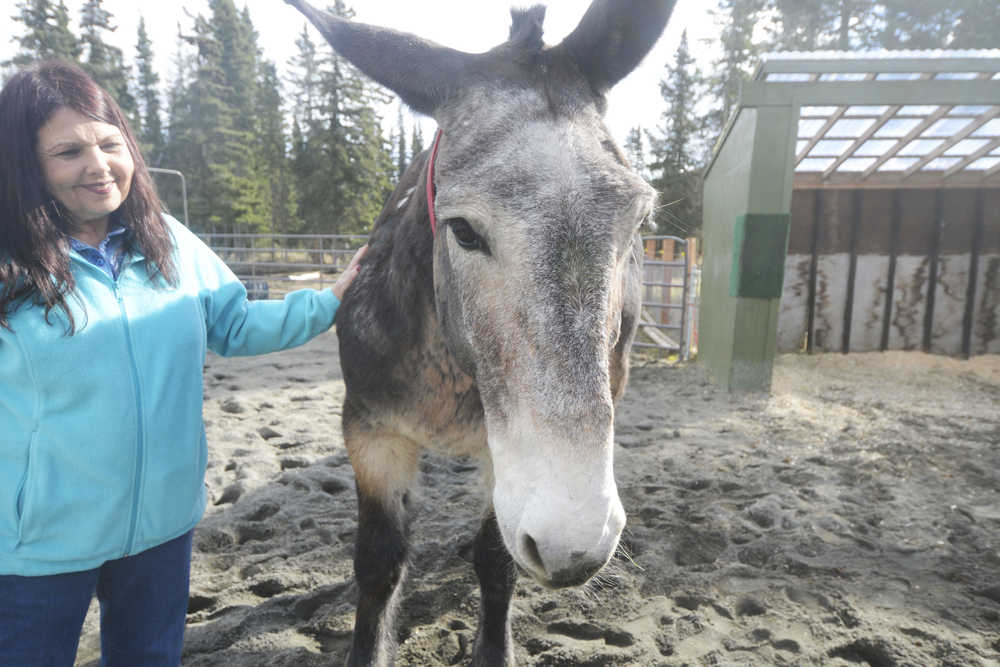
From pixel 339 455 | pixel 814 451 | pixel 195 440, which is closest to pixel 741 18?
pixel 814 451

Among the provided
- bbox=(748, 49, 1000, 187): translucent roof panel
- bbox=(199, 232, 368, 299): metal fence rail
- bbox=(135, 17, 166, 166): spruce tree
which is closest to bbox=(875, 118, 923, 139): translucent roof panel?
bbox=(748, 49, 1000, 187): translucent roof panel

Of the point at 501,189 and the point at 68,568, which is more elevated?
the point at 501,189

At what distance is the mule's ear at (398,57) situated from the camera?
1767 mm

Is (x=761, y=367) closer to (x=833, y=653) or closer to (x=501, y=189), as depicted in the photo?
(x=833, y=653)

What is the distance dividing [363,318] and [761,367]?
18.2 ft

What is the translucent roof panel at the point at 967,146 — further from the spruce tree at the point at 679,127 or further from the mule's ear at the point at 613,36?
the spruce tree at the point at 679,127

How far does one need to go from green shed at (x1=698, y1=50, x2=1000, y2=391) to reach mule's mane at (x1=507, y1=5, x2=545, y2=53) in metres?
4.82

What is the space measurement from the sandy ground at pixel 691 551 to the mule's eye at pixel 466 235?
1.25 m

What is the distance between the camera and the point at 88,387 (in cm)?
152

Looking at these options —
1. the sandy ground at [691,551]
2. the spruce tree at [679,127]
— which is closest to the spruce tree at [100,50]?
the spruce tree at [679,127]

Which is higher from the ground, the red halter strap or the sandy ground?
the red halter strap

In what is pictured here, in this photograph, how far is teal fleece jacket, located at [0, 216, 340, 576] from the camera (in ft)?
4.77

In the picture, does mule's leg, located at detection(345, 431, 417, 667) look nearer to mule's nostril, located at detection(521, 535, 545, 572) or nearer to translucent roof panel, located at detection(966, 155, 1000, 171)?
mule's nostril, located at detection(521, 535, 545, 572)

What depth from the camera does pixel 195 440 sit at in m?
1.80
